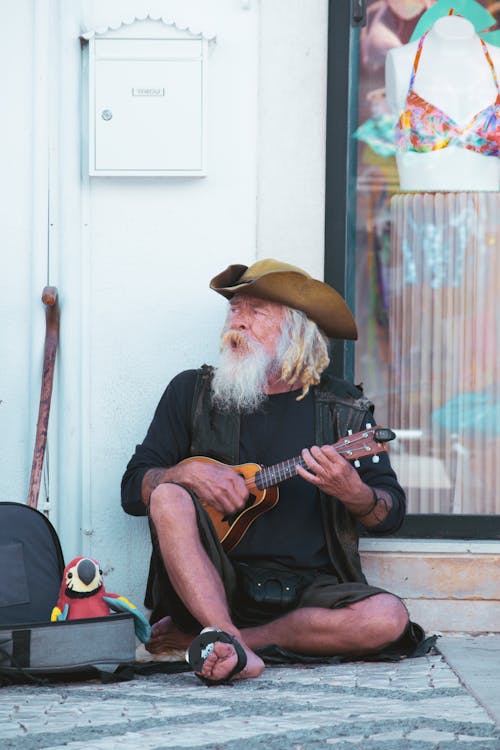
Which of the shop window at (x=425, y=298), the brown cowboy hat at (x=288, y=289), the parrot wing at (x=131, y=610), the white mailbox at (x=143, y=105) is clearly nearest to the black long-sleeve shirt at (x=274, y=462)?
the brown cowboy hat at (x=288, y=289)

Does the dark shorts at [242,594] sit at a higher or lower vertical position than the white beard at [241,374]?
lower

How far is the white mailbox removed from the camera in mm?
4402

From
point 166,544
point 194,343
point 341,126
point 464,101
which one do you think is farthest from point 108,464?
point 464,101

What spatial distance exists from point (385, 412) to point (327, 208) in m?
0.79

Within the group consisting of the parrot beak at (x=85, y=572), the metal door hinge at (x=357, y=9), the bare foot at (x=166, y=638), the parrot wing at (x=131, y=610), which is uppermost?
the metal door hinge at (x=357, y=9)

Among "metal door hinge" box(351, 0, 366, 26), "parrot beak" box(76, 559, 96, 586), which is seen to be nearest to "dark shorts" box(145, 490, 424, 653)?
"parrot beak" box(76, 559, 96, 586)

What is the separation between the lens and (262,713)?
10.1 ft

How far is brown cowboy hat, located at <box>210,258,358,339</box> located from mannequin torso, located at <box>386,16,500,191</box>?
68 cm

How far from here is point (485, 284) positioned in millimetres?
4645

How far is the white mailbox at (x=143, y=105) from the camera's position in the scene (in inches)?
173

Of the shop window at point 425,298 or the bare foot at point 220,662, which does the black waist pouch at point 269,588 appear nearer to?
the bare foot at point 220,662

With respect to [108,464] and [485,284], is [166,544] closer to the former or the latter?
[108,464]

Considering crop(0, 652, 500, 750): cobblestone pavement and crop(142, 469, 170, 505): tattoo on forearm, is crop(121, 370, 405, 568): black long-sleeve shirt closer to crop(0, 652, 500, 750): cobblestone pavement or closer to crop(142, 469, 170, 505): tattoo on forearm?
crop(142, 469, 170, 505): tattoo on forearm

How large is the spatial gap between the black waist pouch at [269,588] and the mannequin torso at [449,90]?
1.56 m
